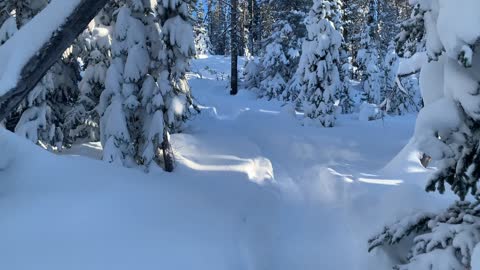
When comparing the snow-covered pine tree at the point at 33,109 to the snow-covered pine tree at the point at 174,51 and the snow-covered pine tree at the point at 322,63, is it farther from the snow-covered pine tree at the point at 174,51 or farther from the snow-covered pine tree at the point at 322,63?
the snow-covered pine tree at the point at 322,63

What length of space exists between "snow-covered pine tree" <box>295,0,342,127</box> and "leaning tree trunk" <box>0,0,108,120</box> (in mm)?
12694

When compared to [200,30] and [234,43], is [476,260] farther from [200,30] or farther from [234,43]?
[234,43]

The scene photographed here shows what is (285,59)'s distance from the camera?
23906mm

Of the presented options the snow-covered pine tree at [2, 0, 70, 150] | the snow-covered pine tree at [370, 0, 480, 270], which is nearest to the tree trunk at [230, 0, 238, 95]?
the snow-covered pine tree at [2, 0, 70, 150]

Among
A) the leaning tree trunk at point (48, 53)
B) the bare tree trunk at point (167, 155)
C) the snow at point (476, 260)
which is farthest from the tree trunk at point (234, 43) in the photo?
the snow at point (476, 260)

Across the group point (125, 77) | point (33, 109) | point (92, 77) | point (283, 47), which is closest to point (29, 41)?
point (125, 77)

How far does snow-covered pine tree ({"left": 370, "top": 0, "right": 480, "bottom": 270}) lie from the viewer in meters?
3.48

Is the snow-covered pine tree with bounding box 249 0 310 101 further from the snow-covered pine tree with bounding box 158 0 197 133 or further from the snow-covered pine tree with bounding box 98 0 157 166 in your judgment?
the snow-covered pine tree with bounding box 98 0 157 166

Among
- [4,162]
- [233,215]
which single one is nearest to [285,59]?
[233,215]

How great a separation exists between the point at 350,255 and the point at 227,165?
4266 mm

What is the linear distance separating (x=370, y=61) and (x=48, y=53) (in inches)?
981

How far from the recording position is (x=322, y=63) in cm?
1689

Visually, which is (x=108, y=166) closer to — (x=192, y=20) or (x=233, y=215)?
(x=233, y=215)

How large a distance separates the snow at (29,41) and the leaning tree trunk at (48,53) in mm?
38
